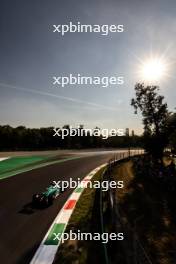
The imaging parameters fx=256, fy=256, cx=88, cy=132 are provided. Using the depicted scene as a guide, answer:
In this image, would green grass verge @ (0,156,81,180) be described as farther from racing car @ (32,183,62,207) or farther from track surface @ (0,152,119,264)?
racing car @ (32,183,62,207)

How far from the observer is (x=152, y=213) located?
48.8ft

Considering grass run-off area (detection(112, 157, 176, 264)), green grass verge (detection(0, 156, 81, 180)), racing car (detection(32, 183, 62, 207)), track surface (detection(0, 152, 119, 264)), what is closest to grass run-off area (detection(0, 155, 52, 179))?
green grass verge (detection(0, 156, 81, 180))

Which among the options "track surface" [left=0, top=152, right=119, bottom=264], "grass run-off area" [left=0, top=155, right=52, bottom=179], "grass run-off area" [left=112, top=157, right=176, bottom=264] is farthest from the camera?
"grass run-off area" [left=0, top=155, right=52, bottom=179]

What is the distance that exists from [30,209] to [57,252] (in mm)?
5053

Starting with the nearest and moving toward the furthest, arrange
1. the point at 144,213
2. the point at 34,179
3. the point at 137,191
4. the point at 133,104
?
the point at 144,213
the point at 137,191
the point at 34,179
the point at 133,104

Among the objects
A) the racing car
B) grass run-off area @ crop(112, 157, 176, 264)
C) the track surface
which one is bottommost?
grass run-off area @ crop(112, 157, 176, 264)

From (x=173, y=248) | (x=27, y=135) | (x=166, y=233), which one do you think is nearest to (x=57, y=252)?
(x=173, y=248)

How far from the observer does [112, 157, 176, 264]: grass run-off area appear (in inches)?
394

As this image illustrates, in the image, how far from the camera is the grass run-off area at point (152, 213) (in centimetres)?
1000

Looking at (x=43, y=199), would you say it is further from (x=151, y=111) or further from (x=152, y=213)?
(x=151, y=111)

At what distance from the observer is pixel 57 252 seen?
A: 350 inches

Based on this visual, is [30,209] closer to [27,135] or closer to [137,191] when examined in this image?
[137,191]

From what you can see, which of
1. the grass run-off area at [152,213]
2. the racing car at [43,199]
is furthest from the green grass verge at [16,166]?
the grass run-off area at [152,213]

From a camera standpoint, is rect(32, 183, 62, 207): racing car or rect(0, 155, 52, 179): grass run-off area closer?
rect(32, 183, 62, 207): racing car
